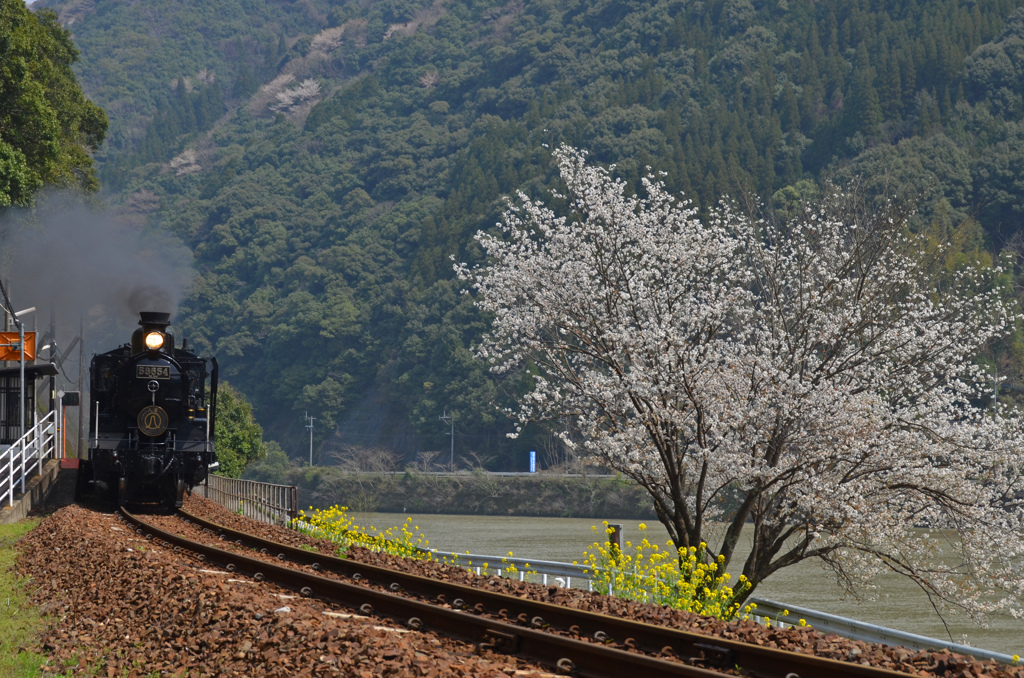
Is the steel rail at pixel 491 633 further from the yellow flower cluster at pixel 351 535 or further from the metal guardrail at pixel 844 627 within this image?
the yellow flower cluster at pixel 351 535

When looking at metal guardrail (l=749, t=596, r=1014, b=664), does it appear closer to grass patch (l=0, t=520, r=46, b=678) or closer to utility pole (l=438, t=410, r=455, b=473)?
grass patch (l=0, t=520, r=46, b=678)

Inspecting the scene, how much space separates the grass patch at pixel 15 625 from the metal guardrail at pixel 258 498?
7880mm

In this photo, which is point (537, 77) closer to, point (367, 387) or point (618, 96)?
point (618, 96)

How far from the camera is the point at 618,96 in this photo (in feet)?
456

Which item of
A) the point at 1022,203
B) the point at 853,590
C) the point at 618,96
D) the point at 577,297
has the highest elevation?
the point at 618,96

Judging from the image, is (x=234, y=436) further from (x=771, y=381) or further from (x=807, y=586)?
(x=771, y=381)

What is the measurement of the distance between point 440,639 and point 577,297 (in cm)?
1071

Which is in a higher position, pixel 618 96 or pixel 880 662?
pixel 618 96

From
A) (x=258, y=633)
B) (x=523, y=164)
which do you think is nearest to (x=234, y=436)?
(x=258, y=633)

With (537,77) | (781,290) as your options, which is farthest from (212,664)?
(537,77)

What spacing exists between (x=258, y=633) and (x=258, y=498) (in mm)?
18048

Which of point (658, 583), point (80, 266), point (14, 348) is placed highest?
point (80, 266)

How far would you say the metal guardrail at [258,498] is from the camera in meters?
22.1

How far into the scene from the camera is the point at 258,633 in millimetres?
7988
